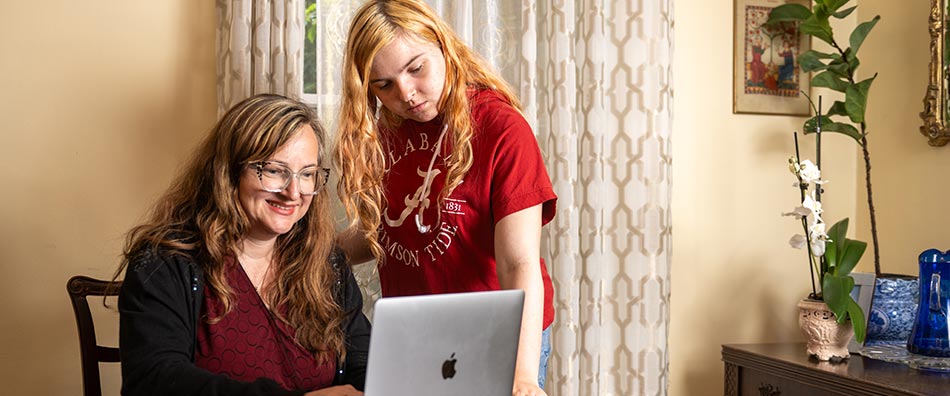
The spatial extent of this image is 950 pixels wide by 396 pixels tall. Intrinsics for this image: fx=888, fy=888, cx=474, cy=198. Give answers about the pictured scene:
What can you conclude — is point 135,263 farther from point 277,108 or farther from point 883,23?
point 883,23

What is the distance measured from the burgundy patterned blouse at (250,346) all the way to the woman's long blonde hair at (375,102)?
28 centimetres

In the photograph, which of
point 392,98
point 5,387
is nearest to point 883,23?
point 392,98

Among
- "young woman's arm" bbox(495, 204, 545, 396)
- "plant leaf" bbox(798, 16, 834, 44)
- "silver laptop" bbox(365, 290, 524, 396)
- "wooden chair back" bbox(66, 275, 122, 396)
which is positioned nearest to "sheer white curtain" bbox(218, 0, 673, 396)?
"plant leaf" bbox(798, 16, 834, 44)

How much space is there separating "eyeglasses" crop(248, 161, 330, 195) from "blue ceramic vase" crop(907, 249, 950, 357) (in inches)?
62.9

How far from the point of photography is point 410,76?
164cm

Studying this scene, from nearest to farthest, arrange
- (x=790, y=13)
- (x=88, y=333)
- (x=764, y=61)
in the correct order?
1. (x=88, y=333)
2. (x=790, y=13)
3. (x=764, y=61)

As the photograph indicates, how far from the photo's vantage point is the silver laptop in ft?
3.66

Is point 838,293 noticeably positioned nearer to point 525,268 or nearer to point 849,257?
point 849,257

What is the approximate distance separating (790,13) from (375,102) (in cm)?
155

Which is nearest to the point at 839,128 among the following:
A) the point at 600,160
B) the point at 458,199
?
the point at 600,160

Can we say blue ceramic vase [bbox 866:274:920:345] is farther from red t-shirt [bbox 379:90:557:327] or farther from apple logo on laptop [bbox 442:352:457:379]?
apple logo on laptop [bbox 442:352:457:379]

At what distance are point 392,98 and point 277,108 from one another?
0.70ft

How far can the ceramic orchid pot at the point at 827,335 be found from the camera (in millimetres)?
2410

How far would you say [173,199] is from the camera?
1657 millimetres
